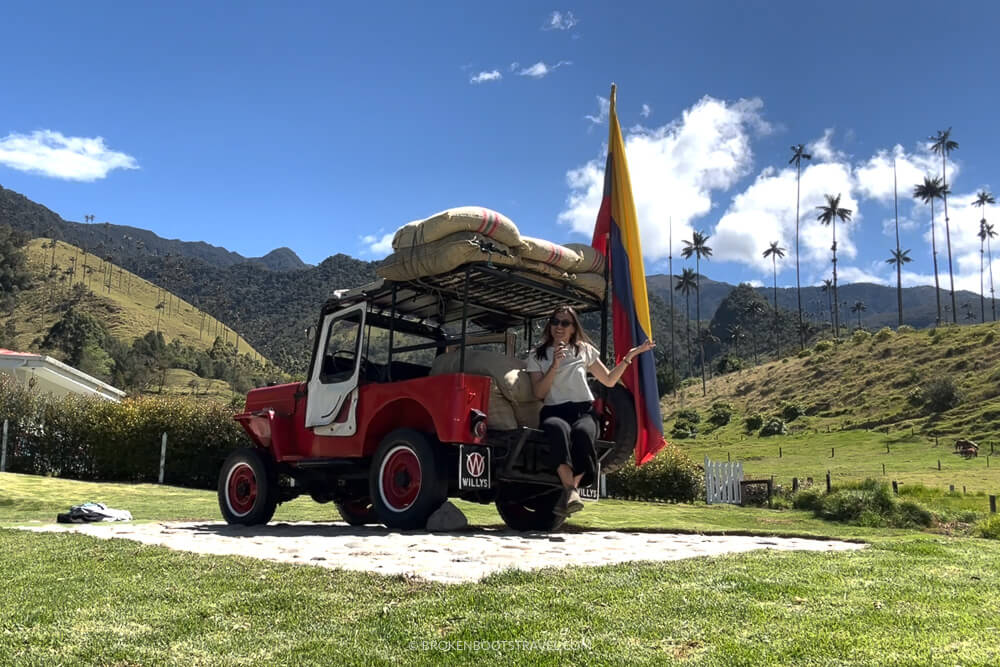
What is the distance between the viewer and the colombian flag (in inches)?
326

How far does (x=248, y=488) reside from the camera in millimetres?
9234

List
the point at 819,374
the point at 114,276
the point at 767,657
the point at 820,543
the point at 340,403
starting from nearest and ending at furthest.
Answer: the point at 767,657 < the point at 820,543 < the point at 340,403 < the point at 819,374 < the point at 114,276

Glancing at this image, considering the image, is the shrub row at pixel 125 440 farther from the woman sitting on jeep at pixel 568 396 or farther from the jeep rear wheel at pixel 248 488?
the woman sitting on jeep at pixel 568 396

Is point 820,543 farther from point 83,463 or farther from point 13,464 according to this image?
point 13,464

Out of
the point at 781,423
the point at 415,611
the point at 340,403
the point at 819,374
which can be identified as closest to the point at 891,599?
the point at 415,611

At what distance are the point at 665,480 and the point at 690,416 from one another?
5209 cm

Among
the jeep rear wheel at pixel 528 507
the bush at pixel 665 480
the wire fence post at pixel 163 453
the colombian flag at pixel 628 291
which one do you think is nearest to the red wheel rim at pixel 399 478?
the jeep rear wheel at pixel 528 507

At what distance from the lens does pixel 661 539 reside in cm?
757

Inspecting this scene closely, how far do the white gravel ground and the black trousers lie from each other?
0.70 metres

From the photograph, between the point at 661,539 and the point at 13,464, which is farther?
the point at 13,464

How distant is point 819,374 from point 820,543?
240 ft

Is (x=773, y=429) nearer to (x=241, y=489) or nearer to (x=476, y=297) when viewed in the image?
(x=476, y=297)

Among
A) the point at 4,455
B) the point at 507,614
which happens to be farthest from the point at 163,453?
the point at 507,614

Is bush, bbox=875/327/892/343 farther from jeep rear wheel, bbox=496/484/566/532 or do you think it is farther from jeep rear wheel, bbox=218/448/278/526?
jeep rear wheel, bbox=218/448/278/526
